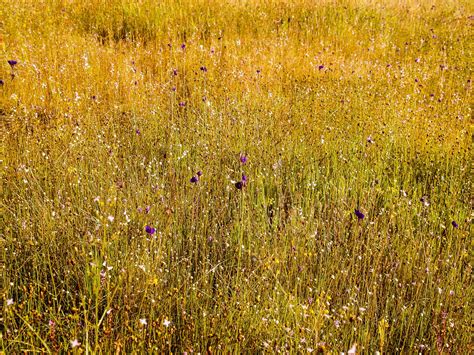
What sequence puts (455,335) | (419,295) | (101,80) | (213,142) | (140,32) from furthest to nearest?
(140,32), (101,80), (213,142), (419,295), (455,335)

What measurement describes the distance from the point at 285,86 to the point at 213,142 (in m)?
2.03

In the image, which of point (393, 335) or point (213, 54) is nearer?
point (393, 335)

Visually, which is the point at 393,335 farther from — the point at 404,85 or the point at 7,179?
the point at 404,85

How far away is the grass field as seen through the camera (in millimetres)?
1972

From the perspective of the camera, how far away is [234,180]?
3191 mm

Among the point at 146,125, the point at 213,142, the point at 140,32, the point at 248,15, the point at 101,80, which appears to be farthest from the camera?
the point at 248,15

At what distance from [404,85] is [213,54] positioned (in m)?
2.47

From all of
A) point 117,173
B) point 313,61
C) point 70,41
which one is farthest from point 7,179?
point 313,61

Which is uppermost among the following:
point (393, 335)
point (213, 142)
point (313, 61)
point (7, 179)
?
point (313, 61)

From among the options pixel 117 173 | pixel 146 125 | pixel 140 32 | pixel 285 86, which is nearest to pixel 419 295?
pixel 117 173

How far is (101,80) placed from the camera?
4.99 m

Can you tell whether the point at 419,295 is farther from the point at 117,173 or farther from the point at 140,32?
the point at 140,32

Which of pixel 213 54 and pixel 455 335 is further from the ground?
pixel 213 54

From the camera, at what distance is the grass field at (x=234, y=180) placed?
1.97 m
